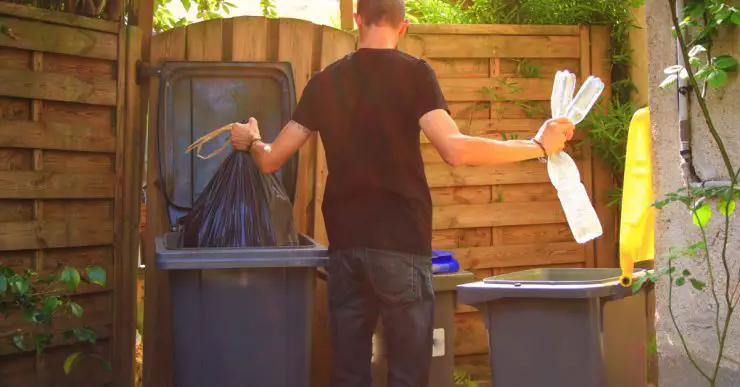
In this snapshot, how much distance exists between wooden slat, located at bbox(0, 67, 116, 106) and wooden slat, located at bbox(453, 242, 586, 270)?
2184 millimetres

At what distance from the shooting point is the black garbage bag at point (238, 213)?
354cm

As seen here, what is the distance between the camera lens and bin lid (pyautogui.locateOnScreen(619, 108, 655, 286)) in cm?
320

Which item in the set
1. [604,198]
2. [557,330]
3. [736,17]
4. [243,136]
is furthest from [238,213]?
[604,198]

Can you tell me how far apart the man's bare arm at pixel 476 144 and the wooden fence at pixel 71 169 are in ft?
7.01

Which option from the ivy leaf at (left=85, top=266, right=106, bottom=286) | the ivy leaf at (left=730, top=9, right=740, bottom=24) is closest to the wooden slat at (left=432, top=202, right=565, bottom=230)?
the ivy leaf at (left=85, top=266, right=106, bottom=286)

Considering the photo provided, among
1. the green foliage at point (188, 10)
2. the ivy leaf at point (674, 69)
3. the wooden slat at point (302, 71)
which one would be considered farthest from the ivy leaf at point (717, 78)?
the green foliage at point (188, 10)

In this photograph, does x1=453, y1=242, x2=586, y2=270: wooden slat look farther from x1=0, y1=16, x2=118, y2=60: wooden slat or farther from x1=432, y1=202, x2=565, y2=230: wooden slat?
x1=0, y1=16, x2=118, y2=60: wooden slat

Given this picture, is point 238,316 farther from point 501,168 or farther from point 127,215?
point 501,168

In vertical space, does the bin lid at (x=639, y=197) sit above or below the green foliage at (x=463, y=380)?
above

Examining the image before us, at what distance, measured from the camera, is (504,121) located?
5406mm

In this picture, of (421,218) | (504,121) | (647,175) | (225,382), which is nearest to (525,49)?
(504,121)

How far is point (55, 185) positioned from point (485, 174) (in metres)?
2.46

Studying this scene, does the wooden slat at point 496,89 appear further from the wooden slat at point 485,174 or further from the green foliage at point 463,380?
the green foliage at point 463,380

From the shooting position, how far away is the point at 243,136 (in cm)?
358
